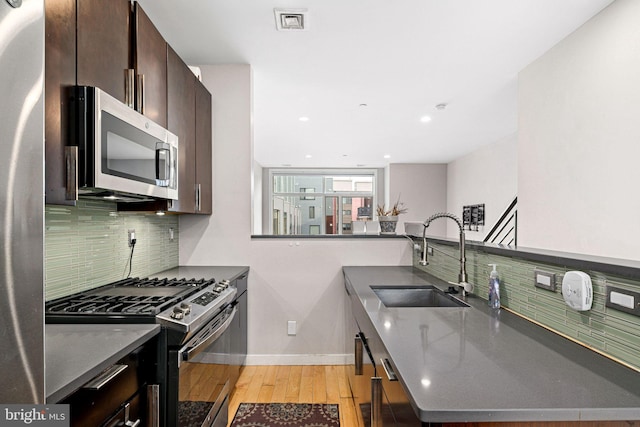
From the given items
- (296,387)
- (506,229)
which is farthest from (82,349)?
(506,229)

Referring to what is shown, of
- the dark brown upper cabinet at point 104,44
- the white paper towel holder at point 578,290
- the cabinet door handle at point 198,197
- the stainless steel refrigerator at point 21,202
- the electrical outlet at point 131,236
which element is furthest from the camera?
the cabinet door handle at point 198,197

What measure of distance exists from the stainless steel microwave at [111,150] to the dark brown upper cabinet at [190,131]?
0.36m

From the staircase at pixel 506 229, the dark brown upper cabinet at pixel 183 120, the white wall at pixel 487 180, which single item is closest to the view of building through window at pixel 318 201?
the white wall at pixel 487 180

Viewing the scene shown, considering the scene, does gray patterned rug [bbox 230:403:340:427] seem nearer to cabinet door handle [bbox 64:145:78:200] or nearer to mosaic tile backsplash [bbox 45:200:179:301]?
mosaic tile backsplash [bbox 45:200:179:301]

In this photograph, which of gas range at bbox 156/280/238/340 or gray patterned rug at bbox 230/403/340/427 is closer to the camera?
gas range at bbox 156/280/238/340

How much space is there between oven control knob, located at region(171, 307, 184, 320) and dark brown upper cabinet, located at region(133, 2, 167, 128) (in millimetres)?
966

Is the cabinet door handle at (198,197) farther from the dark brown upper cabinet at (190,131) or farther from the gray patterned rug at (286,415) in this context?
the gray patterned rug at (286,415)

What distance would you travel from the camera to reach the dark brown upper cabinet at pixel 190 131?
7.09 feet

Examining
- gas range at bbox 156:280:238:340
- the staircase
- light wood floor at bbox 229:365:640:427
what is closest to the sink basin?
light wood floor at bbox 229:365:640:427

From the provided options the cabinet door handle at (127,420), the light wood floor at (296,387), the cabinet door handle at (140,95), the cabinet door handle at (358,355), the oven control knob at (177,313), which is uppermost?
the cabinet door handle at (140,95)

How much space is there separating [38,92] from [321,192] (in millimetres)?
8897

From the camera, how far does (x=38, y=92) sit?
64 cm

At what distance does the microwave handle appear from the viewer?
1.80 meters

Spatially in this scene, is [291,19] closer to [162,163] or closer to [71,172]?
[162,163]
